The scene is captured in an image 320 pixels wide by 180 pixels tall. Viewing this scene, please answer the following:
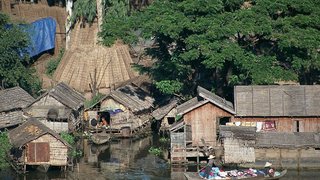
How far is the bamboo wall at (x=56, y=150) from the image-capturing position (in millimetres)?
43469

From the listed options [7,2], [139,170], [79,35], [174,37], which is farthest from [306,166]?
[7,2]

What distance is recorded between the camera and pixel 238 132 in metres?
44.8

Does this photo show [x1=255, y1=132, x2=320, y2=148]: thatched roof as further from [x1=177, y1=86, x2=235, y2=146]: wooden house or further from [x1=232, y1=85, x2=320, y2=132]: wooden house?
[x1=177, y1=86, x2=235, y2=146]: wooden house

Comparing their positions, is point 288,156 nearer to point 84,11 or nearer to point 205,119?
point 205,119

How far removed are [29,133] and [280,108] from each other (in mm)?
15124

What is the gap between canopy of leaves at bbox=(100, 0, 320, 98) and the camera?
5053 cm

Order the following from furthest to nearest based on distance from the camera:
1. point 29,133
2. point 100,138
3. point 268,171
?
1. point 100,138
2. point 29,133
3. point 268,171

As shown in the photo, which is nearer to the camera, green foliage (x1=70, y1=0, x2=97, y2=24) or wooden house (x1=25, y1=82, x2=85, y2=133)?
wooden house (x1=25, y1=82, x2=85, y2=133)

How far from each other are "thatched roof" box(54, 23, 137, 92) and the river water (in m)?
12.7

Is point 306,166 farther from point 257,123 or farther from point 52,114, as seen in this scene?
point 52,114

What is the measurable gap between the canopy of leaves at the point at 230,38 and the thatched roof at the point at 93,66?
35.4ft

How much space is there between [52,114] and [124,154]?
6787 millimetres

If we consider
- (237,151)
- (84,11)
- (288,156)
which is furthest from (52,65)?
(288,156)

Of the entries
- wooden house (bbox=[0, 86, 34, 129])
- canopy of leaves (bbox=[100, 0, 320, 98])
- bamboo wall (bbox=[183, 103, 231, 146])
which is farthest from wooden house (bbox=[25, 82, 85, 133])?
bamboo wall (bbox=[183, 103, 231, 146])
